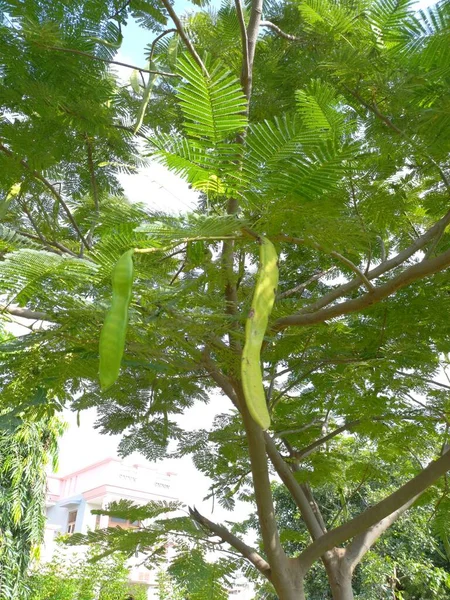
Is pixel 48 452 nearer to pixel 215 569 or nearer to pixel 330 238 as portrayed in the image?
pixel 215 569

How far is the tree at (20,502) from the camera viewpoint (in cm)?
763

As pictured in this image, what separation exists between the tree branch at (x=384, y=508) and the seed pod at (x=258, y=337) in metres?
1.98

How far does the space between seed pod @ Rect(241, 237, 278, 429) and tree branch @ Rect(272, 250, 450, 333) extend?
3.66 feet

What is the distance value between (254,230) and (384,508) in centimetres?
185

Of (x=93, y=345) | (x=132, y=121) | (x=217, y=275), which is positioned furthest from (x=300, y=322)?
(x=132, y=121)

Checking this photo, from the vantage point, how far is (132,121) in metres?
2.70

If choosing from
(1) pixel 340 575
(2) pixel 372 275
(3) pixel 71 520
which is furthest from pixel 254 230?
(3) pixel 71 520

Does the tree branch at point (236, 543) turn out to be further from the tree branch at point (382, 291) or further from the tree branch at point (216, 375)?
the tree branch at point (382, 291)

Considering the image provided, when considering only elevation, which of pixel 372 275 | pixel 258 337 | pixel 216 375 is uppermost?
pixel 372 275

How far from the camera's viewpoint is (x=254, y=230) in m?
1.06

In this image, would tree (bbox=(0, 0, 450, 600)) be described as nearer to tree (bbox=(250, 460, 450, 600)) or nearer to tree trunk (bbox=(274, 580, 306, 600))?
tree trunk (bbox=(274, 580, 306, 600))

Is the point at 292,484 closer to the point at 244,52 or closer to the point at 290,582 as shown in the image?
the point at 290,582

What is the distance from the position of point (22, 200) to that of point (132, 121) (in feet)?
2.08

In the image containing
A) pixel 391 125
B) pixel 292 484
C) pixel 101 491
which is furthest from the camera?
pixel 101 491
